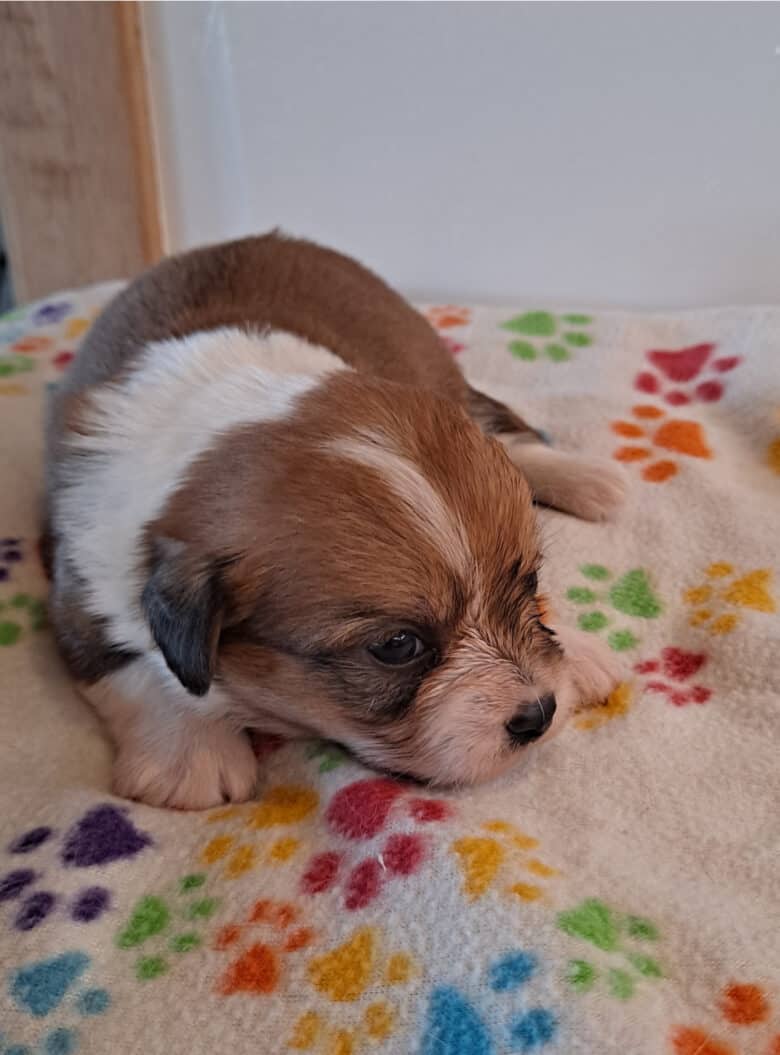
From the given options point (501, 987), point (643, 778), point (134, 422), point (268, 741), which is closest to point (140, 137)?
point (134, 422)

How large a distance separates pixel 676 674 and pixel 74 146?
3638 millimetres

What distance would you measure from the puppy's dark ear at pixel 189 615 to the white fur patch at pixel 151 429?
0.67ft

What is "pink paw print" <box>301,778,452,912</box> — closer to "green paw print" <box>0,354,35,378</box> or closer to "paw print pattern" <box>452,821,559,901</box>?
"paw print pattern" <box>452,821,559,901</box>

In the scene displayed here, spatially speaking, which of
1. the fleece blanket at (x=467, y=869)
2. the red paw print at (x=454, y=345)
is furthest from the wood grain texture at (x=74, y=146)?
the fleece blanket at (x=467, y=869)

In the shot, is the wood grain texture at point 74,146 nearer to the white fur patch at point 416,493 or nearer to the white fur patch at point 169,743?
the white fur patch at point 169,743

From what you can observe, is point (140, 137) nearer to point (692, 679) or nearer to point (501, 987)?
point (692, 679)

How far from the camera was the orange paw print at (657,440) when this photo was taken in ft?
10.0

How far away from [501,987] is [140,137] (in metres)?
4.06

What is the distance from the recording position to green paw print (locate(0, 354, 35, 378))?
143 inches

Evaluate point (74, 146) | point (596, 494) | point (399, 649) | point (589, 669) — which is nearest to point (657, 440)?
point (596, 494)

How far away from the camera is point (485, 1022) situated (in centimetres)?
142

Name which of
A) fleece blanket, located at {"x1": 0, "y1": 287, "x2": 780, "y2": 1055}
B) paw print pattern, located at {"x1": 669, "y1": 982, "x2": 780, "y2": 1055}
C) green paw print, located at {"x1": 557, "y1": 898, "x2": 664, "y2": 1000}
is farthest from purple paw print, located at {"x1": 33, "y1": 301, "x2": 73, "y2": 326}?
paw print pattern, located at {"x1": 669, "y1": 982, "x2": 780, "y2": 1055}

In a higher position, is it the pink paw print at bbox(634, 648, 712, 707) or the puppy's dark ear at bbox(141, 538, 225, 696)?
the puppy's dark ear at bbox(141, 538, 225, 696)

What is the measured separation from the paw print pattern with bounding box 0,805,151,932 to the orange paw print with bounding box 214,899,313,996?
0.26 meters
